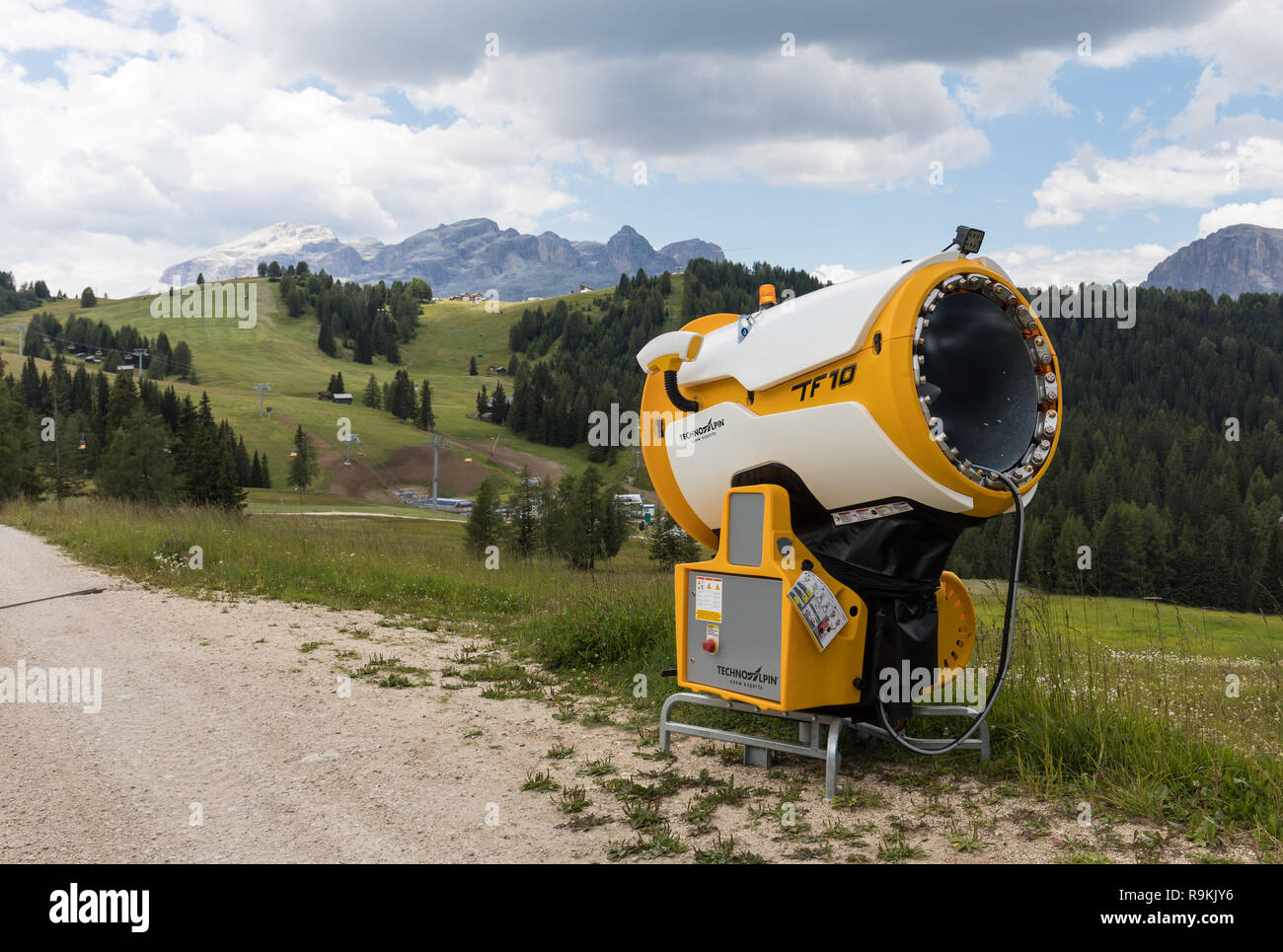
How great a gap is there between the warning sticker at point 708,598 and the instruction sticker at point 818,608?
700mm

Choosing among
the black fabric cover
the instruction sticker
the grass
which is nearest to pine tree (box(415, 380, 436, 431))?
the grass

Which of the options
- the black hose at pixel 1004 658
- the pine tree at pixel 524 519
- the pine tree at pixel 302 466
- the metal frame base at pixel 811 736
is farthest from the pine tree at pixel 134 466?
the pine tree at pixel 302 466

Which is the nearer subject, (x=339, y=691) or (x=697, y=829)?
(x=697, y=829)

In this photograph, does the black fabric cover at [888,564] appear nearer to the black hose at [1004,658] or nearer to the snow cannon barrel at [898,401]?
the snow cannon barrel at [898,401]

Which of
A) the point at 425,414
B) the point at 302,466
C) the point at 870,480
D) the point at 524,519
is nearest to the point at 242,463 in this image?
the point at 302,466

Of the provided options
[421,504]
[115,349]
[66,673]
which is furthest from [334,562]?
[115,349]

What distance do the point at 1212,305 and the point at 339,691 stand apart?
726ft

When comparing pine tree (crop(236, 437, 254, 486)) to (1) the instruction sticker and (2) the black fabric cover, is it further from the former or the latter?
(1) the instruction sticker

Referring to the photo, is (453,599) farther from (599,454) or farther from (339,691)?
(599,454)

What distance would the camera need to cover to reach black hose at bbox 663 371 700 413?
5902mm

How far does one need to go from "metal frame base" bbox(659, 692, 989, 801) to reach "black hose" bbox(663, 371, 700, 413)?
2020 mm

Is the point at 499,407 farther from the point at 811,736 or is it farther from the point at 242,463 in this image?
the point at 811,736

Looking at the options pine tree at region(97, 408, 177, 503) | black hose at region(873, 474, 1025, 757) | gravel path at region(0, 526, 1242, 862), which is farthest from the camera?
pine tree at region(97, 408, 177, 503)

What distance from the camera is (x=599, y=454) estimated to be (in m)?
132
